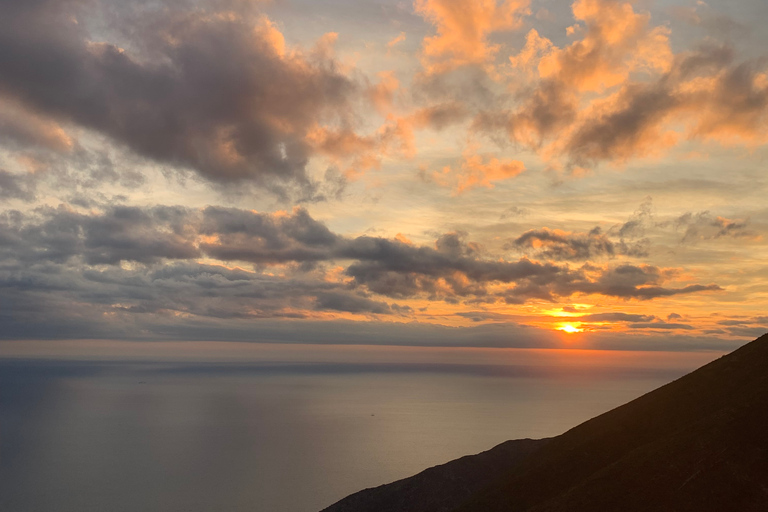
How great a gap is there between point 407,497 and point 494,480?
16833 mm

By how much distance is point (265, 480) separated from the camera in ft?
572

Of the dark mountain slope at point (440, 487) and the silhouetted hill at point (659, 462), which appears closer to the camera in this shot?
the silhouetted hill at point (659, 462)

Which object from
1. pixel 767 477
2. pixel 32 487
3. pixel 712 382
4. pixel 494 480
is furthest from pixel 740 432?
pixel 32 487

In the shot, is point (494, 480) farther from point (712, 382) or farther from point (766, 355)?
point (766, 355)

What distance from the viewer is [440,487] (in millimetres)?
100625

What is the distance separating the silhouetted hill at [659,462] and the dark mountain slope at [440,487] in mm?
262

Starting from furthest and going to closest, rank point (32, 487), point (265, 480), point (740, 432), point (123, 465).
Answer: point (123, 465)
point (265, 480)
point (32, 487)
point (740, 432)

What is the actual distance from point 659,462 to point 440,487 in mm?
44553

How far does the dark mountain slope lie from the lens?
3824 inches

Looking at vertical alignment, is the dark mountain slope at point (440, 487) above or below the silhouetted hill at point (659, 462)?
below

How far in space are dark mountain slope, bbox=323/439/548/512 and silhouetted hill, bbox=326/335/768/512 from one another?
262 millimetres

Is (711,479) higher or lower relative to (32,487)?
higher

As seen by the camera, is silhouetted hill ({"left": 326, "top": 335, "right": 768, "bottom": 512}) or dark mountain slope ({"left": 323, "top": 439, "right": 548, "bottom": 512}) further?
dark mountain slope ({"left": 323, "top": 439, "right": 548, "bottom": 512})

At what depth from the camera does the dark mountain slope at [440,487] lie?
97125mm
